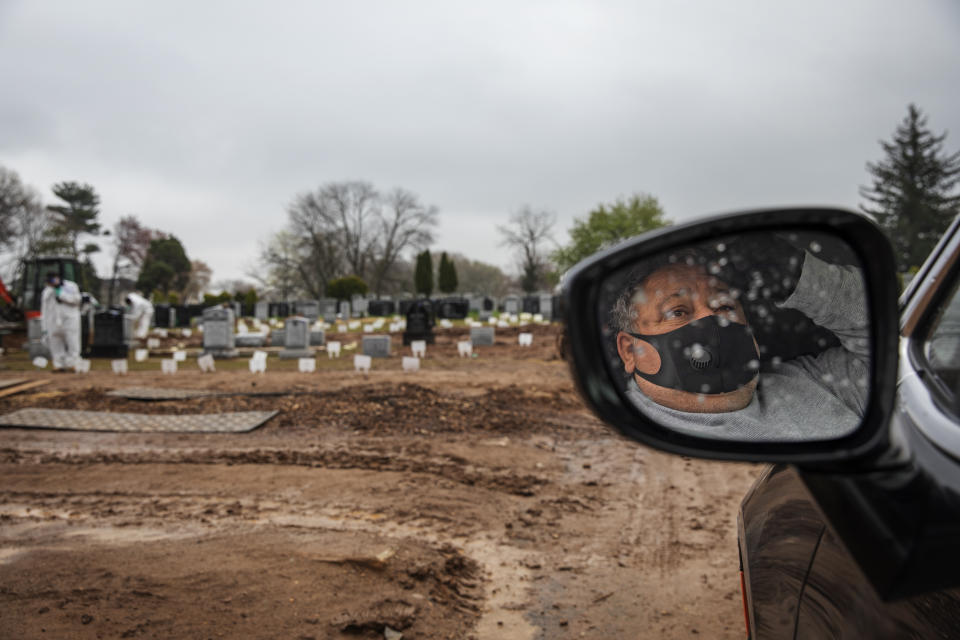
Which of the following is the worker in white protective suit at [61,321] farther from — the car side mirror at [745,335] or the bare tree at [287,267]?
the bare tree at [287,267]

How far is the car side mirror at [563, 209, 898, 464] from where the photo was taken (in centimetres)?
95

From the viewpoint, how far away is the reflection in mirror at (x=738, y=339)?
3.45 feet

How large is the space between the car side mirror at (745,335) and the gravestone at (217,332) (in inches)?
734

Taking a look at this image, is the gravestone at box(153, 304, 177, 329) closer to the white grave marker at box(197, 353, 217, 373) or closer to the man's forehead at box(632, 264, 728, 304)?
the white grave marker at box(197, 353, 217, 373)

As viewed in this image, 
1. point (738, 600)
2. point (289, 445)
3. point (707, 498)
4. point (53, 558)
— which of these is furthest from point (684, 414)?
point (289, 445)

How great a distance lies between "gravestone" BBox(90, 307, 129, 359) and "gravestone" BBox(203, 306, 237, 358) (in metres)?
3.13

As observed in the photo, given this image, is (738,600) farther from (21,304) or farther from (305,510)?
(21,304)

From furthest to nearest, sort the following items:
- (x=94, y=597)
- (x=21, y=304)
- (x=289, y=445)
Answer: (x=21, y=304)
(x=289, y=445)
(x=94, y=597)

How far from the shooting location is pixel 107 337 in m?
19.0

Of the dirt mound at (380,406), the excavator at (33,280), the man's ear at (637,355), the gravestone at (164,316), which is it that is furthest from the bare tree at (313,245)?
the man's ear at (637,355)

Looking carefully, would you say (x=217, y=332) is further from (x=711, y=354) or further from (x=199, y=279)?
(x=199, y=279)

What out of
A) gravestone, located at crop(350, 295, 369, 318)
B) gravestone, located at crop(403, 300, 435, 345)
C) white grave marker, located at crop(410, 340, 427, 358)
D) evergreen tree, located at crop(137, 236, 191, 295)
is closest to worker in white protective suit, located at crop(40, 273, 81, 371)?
white grave marker, located at crop(410, 340, 427, 358)

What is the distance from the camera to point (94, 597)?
3.08m

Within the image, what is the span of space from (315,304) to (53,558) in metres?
34.6
